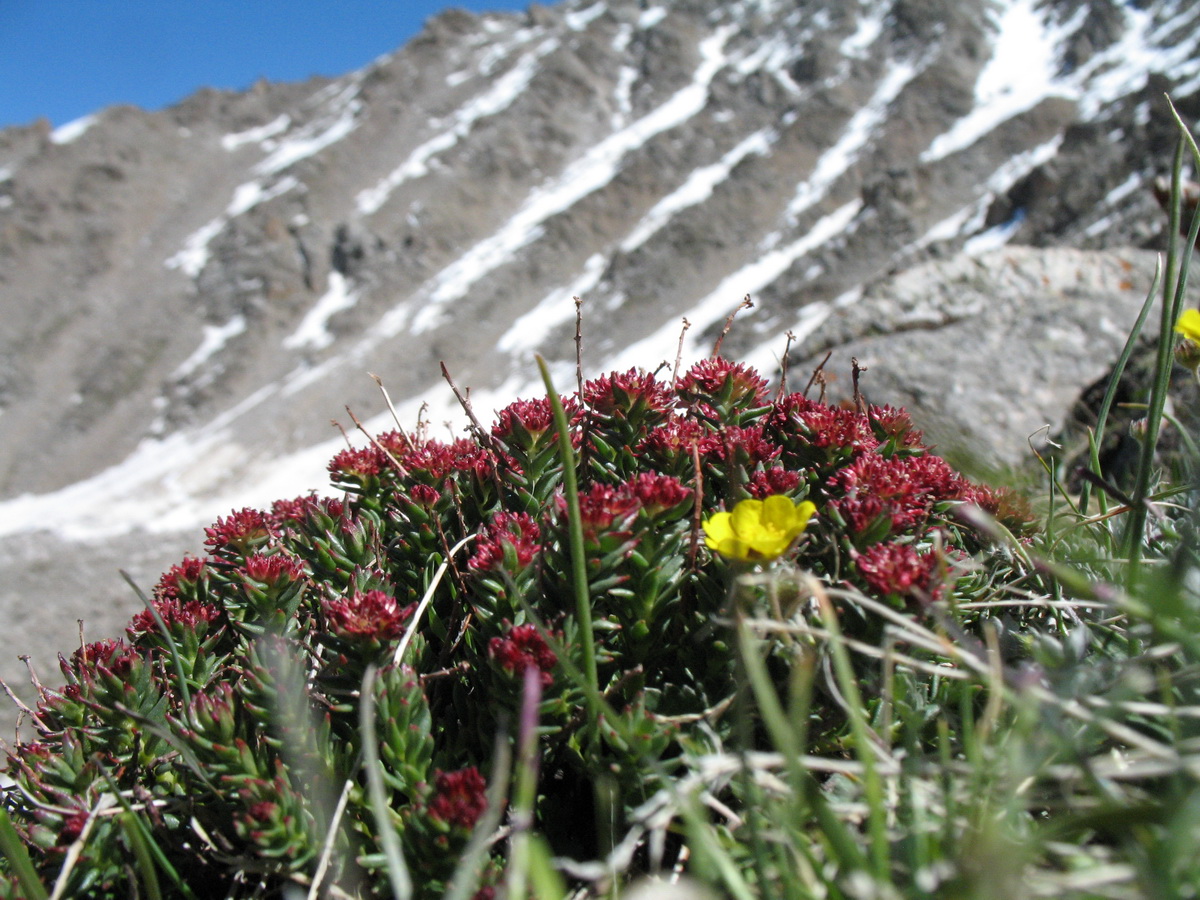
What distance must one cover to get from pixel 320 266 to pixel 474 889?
64.9m

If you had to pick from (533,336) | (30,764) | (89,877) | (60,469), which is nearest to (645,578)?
(89,877)

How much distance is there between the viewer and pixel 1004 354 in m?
5.14

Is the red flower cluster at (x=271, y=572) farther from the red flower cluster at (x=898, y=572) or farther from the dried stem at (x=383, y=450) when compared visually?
the red flower cluster at (x=898, y=572)

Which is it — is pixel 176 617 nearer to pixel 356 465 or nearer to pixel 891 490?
pixel 356 465

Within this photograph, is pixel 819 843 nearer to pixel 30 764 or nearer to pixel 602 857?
pixel 602 857

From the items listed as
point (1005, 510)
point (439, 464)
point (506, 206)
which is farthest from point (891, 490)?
point (506, 206)

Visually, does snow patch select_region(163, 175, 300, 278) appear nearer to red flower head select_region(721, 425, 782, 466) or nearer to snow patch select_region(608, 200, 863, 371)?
snow patch select_region(608, 200, 863, 371)

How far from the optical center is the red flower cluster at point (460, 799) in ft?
3.56

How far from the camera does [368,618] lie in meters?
1.34

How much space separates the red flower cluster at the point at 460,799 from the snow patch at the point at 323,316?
58.0 meters

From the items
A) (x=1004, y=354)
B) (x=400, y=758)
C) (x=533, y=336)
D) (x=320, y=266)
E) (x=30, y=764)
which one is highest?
(x=320, y=266)

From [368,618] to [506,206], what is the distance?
6648 cm

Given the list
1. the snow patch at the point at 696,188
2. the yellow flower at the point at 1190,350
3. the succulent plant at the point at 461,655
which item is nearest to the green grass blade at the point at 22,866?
the succulent plant at the point at 461,655

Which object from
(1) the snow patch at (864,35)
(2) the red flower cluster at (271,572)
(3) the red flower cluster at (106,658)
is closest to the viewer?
(3) the red flower cluster at (106,658)
